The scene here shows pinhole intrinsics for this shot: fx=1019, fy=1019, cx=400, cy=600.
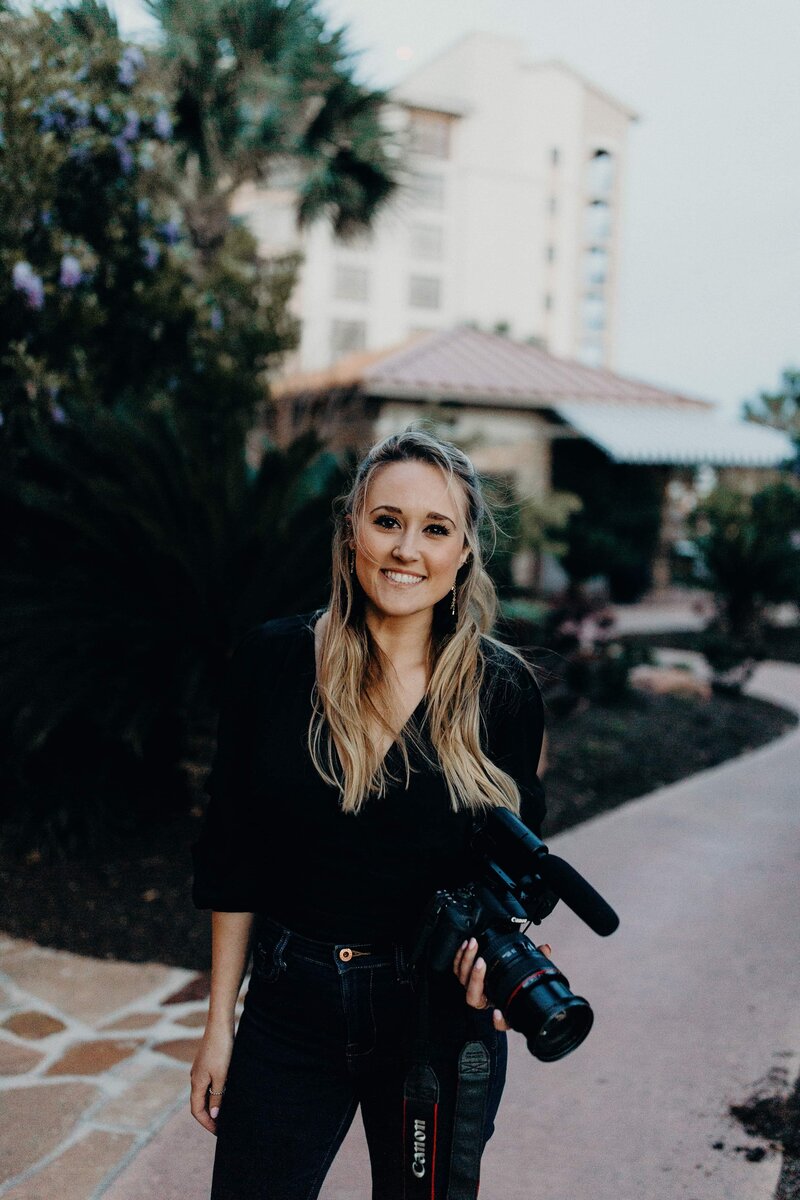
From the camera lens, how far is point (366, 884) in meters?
1.68

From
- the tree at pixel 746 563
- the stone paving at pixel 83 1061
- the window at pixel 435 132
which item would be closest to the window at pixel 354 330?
the window at pixel 435 132

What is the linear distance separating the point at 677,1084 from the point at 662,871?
2060mm

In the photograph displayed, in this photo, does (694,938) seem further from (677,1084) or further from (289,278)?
(289,278)

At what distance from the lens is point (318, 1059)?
1689 mm

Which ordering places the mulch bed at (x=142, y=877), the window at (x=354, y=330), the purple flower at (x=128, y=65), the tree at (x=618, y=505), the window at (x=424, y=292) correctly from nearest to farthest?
the mulch bed at (x=142, y=877) → the purple flower at (x=128, y=65) → the tree at (x=618, y=505) → the window at (x=354, y=330) → the window at (x=424, y=292)

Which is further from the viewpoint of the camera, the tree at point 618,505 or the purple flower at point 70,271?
the tree at point 618,505

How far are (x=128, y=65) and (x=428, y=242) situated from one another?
42745mm

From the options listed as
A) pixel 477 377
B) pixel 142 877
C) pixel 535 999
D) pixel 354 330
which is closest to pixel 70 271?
pixel 142 877

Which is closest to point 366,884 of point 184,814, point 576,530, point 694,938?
point 694,938

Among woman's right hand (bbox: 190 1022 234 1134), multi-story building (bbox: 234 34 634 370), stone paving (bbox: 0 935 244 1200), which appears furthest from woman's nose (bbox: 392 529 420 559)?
multi-story building (bbox: 234 34 634 370)

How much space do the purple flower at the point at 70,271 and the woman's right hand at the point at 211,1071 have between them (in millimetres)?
4470

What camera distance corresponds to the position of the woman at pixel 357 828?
168 centimetres

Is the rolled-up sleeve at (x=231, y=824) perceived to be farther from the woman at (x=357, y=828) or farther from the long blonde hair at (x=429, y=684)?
the long blonde hair at (x=429, y=684)

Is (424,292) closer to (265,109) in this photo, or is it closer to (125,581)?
(265,109)
